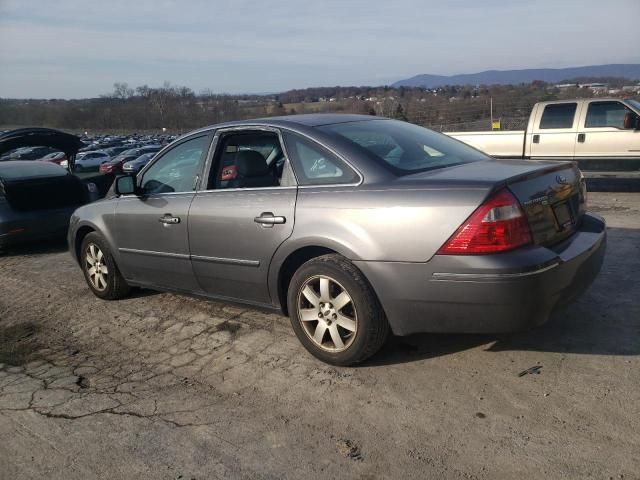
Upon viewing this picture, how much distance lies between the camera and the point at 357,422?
2.97 metres

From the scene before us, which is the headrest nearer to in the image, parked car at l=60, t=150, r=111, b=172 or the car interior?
the car interior

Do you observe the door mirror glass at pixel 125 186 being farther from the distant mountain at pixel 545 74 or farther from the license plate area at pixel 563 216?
the distant mountain at pixel 545 74

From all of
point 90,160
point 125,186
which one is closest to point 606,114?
point 125,186

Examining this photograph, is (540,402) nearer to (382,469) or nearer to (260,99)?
(382,469)

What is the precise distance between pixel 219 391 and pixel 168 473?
806 mm

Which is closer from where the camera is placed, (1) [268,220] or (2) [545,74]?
(1) [268,220]

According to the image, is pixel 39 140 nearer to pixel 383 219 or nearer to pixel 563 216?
pixel 383 219

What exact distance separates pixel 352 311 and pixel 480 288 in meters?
0.83

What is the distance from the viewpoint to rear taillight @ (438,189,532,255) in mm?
2996

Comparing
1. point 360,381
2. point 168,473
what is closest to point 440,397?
point 360,381

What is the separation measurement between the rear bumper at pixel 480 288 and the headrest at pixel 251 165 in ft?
4.06

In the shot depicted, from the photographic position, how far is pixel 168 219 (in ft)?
14.9

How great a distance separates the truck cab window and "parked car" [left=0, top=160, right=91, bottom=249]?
953 cm

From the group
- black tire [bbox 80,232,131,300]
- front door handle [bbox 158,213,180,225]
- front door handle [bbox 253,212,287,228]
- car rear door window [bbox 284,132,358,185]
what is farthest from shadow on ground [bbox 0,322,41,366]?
car rear door window [bbox 284,132,358,185]
